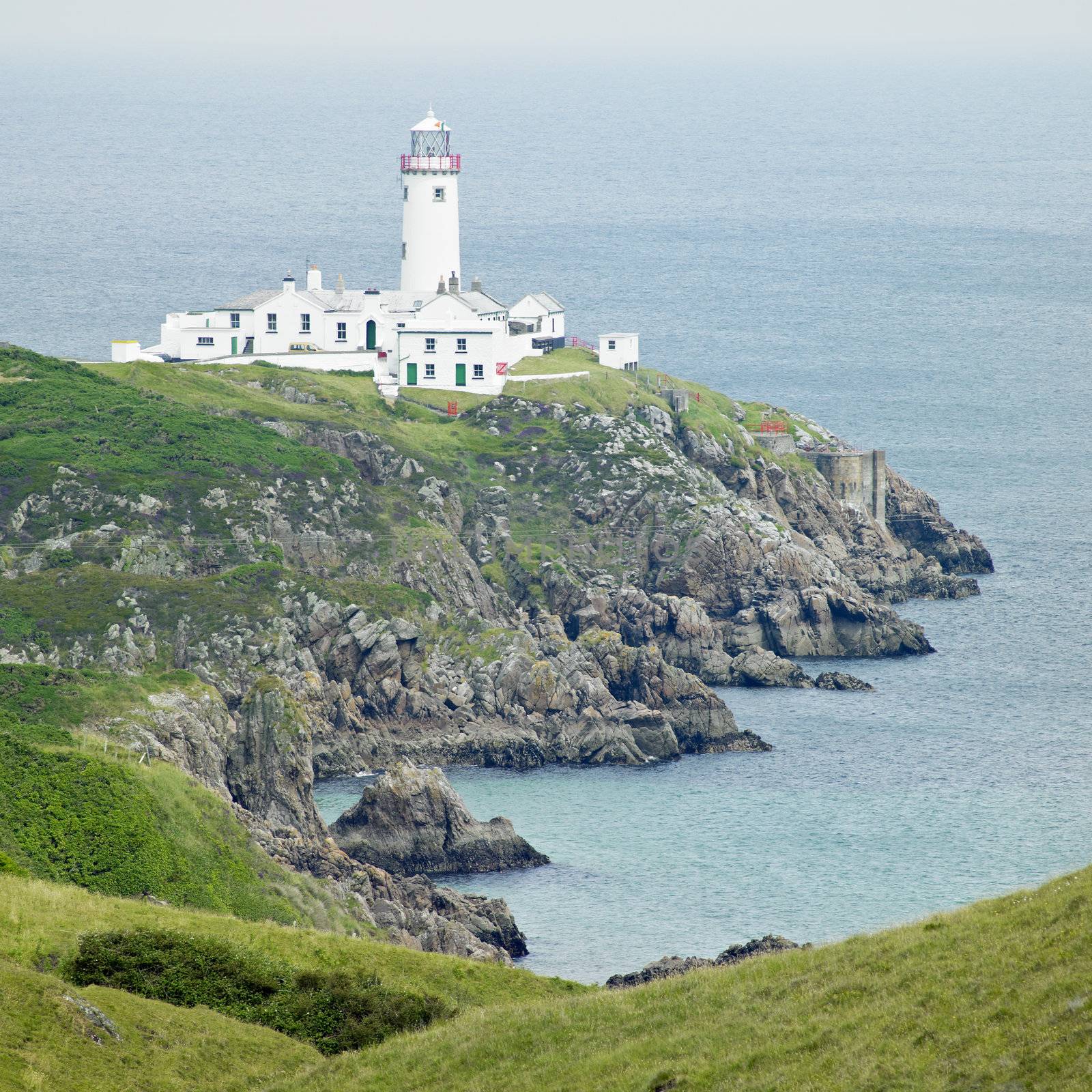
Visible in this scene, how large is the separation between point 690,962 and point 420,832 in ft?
53.7

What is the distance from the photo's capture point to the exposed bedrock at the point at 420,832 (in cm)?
6750

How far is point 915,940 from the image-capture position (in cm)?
3169

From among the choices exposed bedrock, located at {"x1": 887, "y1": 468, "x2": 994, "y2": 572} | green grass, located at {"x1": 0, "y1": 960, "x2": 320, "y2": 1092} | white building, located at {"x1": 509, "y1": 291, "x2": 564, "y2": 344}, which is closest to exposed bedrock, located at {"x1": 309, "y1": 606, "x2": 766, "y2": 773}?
exposed bedrock, located at {"x1": 887, "y1": 468, "x2": 994, "y2": 572}

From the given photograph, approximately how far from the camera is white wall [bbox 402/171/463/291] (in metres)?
116

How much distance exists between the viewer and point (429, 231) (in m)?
118

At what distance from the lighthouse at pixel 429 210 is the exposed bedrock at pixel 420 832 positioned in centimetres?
5459

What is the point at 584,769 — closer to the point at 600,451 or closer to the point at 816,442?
the point at 600,451

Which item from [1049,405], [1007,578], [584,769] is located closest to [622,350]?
[1007,578]

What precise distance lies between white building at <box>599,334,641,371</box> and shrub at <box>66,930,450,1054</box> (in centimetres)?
8560

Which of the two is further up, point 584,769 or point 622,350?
point 622,350

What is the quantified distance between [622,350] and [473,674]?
41.5 m

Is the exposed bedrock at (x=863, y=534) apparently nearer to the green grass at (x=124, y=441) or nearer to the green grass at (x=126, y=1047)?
the green grass at (x=124, y=441)

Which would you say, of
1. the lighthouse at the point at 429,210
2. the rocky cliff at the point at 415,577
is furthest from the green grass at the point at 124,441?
the lighthouse at the point at 429,210

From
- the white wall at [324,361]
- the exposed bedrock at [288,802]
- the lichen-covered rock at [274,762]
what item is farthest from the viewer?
the white wall at [324,361]
